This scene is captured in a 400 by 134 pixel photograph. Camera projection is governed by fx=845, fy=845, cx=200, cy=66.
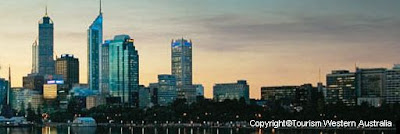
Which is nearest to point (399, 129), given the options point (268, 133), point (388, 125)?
point (268, 133)

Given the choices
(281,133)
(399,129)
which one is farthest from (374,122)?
(399,129)

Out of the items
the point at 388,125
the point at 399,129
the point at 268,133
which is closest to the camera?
the point at 399,129

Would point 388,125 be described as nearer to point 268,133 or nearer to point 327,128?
point 327,128

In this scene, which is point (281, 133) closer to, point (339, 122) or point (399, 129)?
point (339, 122)

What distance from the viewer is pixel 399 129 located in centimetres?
3459

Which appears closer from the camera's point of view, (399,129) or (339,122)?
(399,129)

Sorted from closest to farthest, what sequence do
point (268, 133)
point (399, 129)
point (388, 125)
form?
point (399, 129) → point (268, 133) → point (388, 125)

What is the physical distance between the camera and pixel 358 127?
196 metres

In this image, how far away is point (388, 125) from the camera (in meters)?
189

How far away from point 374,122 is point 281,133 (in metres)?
42.7

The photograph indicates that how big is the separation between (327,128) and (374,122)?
451 inches

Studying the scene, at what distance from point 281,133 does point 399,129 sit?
124506 mm

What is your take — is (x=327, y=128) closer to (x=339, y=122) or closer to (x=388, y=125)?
(x=339, y=122)

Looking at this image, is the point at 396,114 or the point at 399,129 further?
the point at 396,114
